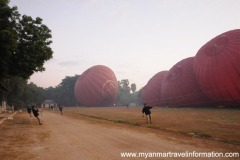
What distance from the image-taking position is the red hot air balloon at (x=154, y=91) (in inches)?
2326

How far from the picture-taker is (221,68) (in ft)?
120

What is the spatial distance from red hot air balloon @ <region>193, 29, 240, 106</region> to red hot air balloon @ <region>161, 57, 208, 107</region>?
3992mm

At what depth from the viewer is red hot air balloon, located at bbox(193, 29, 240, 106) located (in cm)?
3478

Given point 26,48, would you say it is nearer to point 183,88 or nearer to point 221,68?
point 221,68

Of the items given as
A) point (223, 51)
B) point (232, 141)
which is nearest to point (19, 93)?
point (223, 51)

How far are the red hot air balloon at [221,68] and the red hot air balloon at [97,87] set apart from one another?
36.8 m

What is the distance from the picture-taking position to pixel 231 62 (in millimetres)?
35281

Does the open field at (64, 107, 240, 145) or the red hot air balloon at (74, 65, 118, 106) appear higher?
the red hot air balloon at (74, 65, 118, 106)

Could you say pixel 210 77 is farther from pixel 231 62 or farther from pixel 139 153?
pixel 139 153

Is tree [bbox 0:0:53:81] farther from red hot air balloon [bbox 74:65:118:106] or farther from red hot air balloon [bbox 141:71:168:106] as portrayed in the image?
red hot air balloon [bbox 74:65:118:106]

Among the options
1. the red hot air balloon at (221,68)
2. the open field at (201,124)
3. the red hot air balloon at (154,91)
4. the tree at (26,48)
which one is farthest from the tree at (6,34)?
the red hot air balloon at (154,91)

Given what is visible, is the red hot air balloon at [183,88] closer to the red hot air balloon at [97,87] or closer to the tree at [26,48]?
the red hot air balloon at [97,87]

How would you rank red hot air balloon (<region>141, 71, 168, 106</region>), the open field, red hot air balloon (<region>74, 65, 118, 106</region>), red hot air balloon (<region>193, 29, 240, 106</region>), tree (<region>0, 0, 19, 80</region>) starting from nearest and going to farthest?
the open field < tree (<region>0, 0, 19, 80</region>) < red hot air balloon (<region>193, 29, 240, 106</region>) < red hot air balloon (<region>141, 71, 168, 106</region>) < red hot air balloon (<region>74, 65, 118, 106</region>)

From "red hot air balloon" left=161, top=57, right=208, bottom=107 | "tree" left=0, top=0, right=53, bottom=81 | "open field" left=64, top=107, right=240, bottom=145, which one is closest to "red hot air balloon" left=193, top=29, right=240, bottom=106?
"red hot air balloon" left=161, top=57, right=208, bottom=107
